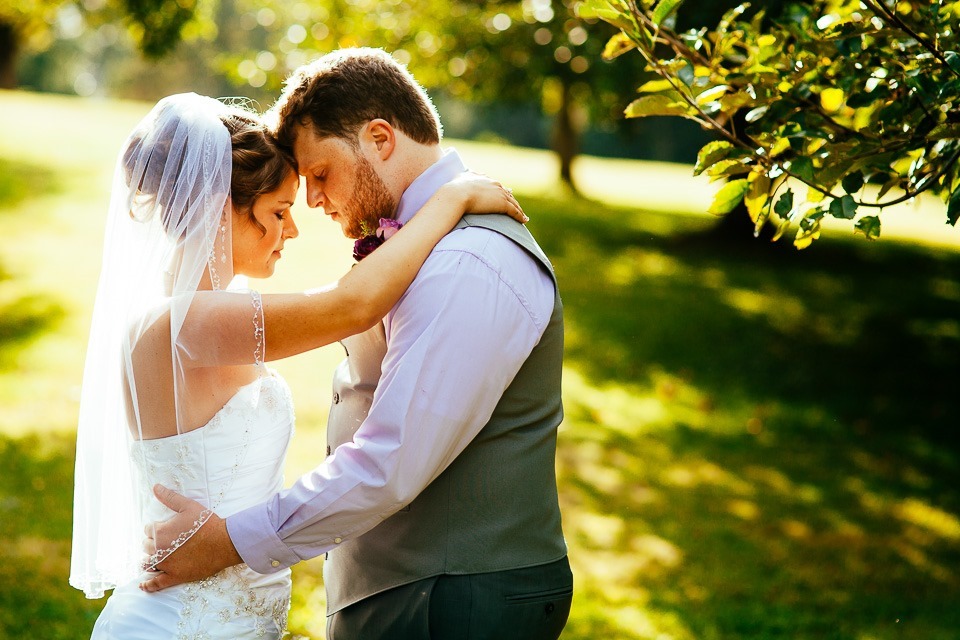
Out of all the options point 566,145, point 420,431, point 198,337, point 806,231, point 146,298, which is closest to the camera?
point 420,431

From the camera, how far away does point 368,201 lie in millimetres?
2738

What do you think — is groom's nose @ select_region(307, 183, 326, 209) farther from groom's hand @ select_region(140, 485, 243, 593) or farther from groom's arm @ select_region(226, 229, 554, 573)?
groom's hand @ select_region(140, 485, 243, 593)

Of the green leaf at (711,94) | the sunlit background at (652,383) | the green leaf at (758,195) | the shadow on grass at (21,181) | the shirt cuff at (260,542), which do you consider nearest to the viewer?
the shirt cuff at (260,542)

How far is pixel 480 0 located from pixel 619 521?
6305 millimetres

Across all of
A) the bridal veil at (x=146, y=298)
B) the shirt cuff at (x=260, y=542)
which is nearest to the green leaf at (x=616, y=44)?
the bridal veil at (x=146, y=298)

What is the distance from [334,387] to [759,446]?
6.44 meters

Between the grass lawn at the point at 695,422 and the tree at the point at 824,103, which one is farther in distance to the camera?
the grass lawn at the point at 695,422

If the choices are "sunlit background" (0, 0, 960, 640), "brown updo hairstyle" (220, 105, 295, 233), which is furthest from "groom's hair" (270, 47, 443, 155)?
"sunlit background" (0, 0, 960, 640)

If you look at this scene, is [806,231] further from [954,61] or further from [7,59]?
[7,59]

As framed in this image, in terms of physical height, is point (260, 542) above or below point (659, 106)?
below

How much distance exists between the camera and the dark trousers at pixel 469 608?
94.9 inches

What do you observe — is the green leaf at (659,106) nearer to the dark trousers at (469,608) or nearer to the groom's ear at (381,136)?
the groom's ear at (381,136)

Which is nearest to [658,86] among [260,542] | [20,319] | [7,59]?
[260,542]

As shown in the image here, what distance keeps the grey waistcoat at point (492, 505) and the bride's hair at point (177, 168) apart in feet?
1.88
